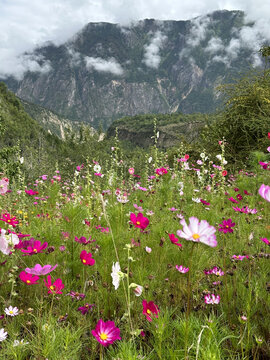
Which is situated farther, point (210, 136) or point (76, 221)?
point (210, 136)

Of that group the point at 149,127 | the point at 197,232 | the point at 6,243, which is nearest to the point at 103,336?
the point at 197,232

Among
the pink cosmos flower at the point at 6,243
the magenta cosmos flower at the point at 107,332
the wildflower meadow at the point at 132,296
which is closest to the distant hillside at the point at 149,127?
the wildflower meadow at the point at 132,296

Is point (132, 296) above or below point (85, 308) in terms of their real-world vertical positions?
below

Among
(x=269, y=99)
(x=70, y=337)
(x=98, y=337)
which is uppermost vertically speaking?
(x=269, y=99)

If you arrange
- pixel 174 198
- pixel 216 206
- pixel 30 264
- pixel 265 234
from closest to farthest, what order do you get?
pixel 30 264
pixel 265 234
pixel 216 206
pixel 174 198

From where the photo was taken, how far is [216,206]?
12.7ft

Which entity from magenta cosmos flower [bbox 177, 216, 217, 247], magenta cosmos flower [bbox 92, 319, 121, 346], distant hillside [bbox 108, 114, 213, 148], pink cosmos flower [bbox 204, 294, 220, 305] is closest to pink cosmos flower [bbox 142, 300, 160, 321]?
magenta cosmos flower [bbox 92, 319, 121, 346]

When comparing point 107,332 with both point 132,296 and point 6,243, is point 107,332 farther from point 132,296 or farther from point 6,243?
point 6,243

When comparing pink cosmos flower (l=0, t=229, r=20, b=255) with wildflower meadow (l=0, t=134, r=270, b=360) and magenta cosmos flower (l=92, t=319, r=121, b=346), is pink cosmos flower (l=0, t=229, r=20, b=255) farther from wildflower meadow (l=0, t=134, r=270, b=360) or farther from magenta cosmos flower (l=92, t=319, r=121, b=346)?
magenta cosmos flower (l=92, t=319, r=121, b=346)

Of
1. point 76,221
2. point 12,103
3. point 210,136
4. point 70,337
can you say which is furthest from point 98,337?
point 12,103

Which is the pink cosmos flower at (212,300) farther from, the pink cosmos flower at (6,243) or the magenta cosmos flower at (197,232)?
the pink cosmos flower at (6,243)

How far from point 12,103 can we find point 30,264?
8663 centimetres

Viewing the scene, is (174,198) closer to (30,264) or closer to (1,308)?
(30,264)

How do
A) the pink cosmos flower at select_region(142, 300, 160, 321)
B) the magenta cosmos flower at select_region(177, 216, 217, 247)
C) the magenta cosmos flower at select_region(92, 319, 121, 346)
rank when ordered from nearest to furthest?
the magenta cosmos flower at select_region(177, 216, 217, 247), the magenta cosmos flower at select_region(92, 319, 121, 346), the pink cosmos flower at select_region(142, 300, 160, 321)
